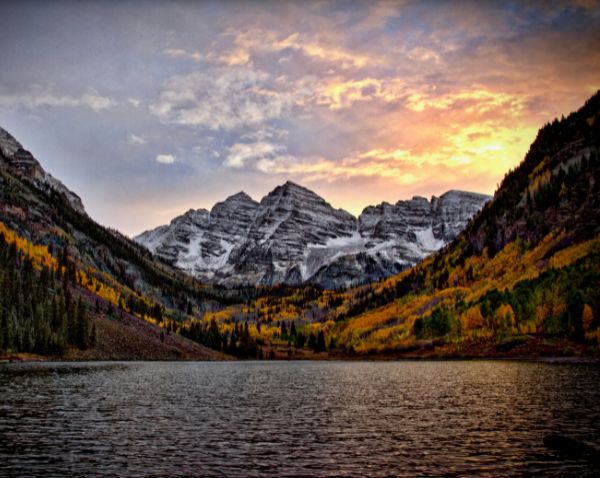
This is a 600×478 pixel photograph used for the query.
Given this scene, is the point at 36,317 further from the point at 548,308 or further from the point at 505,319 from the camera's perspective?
the point at 548,308

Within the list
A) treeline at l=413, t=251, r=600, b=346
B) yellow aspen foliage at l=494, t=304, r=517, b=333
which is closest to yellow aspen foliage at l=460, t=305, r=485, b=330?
treeline at l=413, t=251, r=600, b=346

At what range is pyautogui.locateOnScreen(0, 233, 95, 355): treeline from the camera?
145 meters

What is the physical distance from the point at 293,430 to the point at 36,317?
5499 inches

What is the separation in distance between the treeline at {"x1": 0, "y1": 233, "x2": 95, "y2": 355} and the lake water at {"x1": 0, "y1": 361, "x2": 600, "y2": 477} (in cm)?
8693

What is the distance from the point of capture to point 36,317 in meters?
156

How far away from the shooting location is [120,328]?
199 metres

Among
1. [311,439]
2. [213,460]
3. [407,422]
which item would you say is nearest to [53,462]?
[213,460]

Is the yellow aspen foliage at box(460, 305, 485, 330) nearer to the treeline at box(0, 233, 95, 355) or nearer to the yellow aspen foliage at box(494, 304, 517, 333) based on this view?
the yellow aspen foliage at box(494, 304, 517, 333)

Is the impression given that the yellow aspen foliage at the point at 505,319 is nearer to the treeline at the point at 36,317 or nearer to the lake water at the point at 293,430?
the lake water at the point at 293,430

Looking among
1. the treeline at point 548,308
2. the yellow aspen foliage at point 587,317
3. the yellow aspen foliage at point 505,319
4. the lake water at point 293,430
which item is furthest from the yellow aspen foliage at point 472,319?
the lake water at point 293,430

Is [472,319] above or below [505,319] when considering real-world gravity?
above

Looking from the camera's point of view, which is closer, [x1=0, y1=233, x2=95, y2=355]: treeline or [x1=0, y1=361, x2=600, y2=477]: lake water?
[x1=0, y1=361, x2=600, y2=477]: lake water

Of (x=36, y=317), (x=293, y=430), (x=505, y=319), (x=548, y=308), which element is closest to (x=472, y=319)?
(x=505, y=319)

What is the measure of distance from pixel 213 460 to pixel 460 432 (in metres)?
18.0
